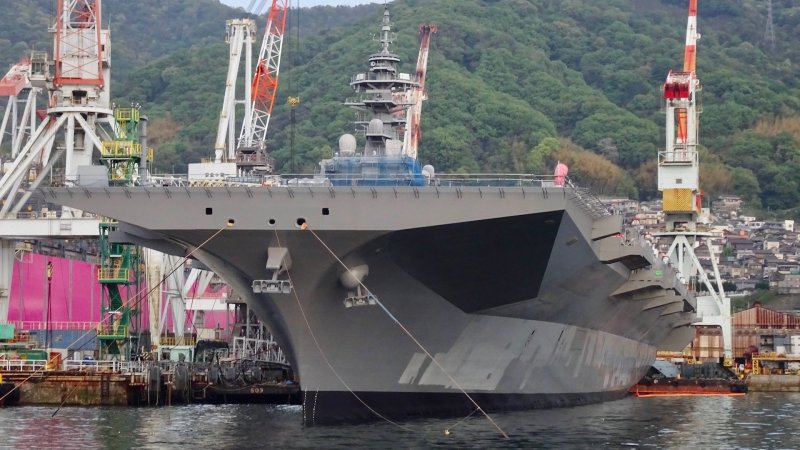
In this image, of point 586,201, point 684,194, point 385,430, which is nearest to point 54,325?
point 684,194

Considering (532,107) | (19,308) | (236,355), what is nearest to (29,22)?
(532,107)

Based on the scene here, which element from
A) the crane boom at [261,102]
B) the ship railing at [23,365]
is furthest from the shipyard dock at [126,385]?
the crane boom at [261,102]

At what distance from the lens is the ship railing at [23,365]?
39188 mm

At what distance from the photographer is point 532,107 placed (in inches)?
5167

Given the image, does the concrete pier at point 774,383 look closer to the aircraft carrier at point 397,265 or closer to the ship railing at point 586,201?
the aircraft carrier at point 397,265

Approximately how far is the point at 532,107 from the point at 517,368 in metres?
101

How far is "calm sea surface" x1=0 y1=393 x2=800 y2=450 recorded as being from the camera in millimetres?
26984

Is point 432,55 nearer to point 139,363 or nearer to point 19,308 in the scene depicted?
point 19,308

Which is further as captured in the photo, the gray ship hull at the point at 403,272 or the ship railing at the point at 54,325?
the ship railing at the point at 54,325

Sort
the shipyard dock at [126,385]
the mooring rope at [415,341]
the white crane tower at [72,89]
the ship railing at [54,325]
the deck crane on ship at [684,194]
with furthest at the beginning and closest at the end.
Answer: the deck crane on ship at [684,194]
the ship railing at [54,325]
the white crane tower at [72,89]
the shipyard dock at [126,385]
the mooring rope at [415,341]

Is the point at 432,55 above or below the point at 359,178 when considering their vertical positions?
above

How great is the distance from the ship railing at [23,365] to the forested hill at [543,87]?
62931 mm

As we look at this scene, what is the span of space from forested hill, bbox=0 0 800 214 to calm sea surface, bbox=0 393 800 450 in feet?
221

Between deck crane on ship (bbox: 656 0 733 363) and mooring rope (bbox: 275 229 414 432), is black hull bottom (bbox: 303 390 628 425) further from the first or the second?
deck crane on ship (bbox: 656 0 733 363)
